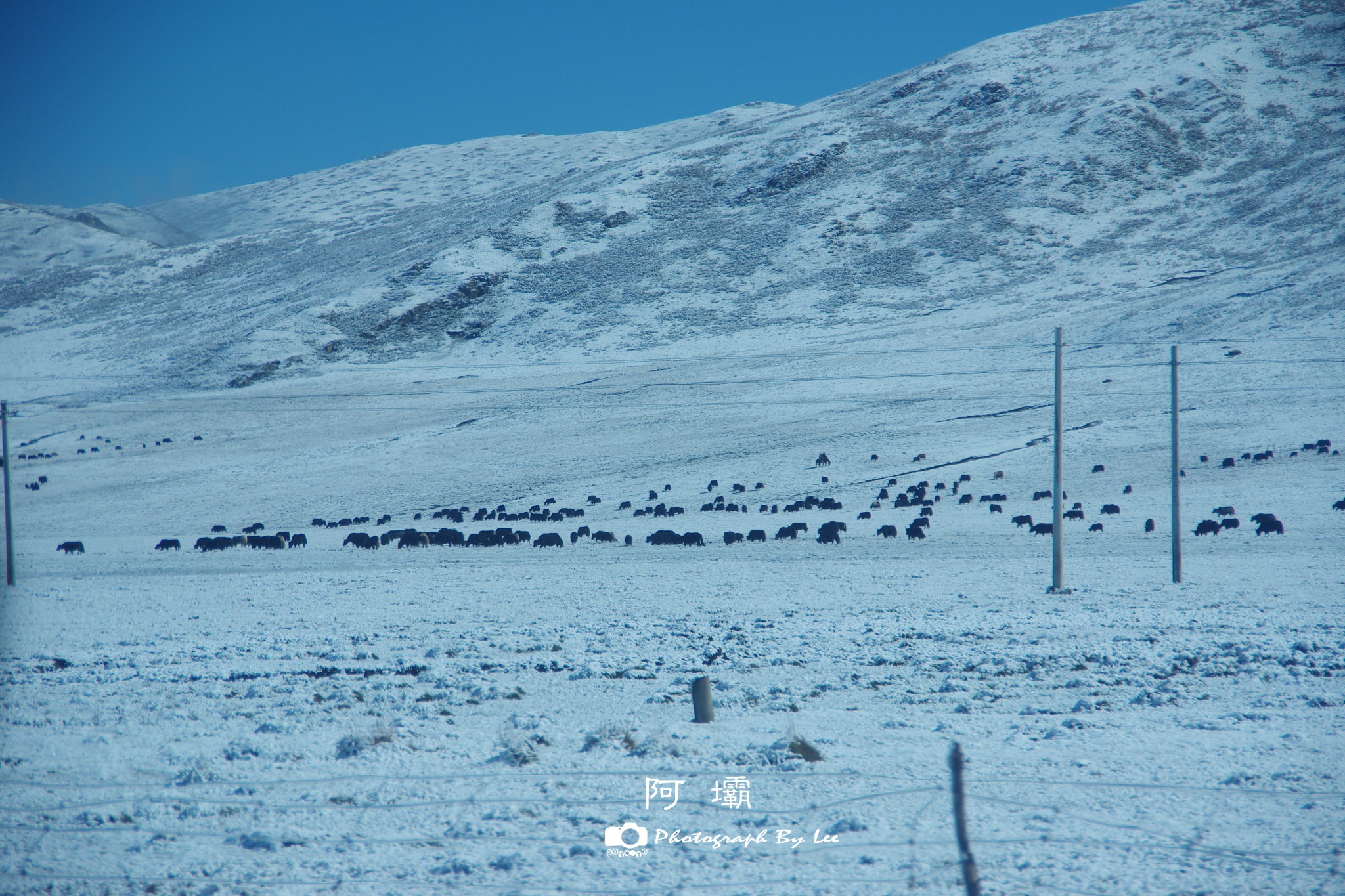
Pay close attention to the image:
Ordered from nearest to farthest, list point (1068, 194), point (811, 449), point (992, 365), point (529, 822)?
1. point (529, 822)
2. point (811, 449)
3. point (992, 365)
4. point (1068, 194)

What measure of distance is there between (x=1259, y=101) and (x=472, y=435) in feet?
373

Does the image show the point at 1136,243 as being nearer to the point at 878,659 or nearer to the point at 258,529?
the point at 258,529

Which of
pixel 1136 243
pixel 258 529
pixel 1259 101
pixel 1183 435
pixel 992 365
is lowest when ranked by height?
pixel 258 529

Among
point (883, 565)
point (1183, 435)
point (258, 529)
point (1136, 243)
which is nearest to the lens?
point (883, 565)

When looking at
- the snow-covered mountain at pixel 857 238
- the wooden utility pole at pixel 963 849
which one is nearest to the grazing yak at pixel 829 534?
the wooden utility pole at pixel 963 849

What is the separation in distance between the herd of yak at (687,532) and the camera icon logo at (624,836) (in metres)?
21.2

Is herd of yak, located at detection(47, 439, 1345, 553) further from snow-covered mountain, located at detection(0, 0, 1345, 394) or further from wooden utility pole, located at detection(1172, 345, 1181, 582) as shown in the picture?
snow-covered mountain, located at detection(0, 0, 1345, 394)

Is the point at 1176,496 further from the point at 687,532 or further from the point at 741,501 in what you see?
the point at 741,501

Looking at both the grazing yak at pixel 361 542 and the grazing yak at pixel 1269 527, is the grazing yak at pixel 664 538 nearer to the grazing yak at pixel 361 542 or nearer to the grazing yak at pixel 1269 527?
the grazing yak at pixel 361 542

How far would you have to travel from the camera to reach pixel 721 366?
8319cm

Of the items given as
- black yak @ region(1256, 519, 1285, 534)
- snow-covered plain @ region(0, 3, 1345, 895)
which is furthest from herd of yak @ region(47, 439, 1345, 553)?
snow-covered plain @ region(0, 3, 1345, 895)

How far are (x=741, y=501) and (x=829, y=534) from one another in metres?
13.9

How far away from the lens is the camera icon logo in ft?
21.1

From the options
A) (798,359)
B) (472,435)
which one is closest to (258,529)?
(472,435)
